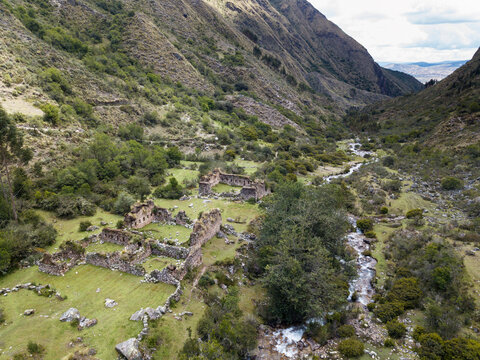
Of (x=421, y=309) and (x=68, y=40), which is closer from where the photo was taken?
(x=421, y=309)

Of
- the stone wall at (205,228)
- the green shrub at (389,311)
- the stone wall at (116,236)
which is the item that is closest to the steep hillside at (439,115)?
the green shrub at (389,311)

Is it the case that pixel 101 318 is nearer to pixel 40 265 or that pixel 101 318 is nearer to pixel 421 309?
pixel 40 265

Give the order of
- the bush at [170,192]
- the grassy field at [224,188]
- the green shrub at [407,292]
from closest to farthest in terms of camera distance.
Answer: the green shrub at [407,292]
the bush at [170,192]
the grassy field at [224,188]

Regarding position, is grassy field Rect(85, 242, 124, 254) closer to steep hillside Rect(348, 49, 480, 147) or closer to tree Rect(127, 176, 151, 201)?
tree Rect(127, 176, 151, 201)

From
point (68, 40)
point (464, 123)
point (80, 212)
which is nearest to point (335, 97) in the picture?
point (464, 123)

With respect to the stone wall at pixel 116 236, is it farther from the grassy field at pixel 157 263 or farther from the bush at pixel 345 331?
the bush at pixel 345 331

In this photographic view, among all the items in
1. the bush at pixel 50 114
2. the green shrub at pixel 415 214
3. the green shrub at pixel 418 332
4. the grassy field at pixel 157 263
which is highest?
the bush at pixel 50 114

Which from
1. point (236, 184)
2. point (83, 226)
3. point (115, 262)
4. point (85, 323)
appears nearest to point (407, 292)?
point (115, 262)

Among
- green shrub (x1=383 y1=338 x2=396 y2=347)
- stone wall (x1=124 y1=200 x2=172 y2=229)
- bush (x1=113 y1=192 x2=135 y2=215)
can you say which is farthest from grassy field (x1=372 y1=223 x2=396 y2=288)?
bush (x1=113 y1=192 x2=135 y2=215)
